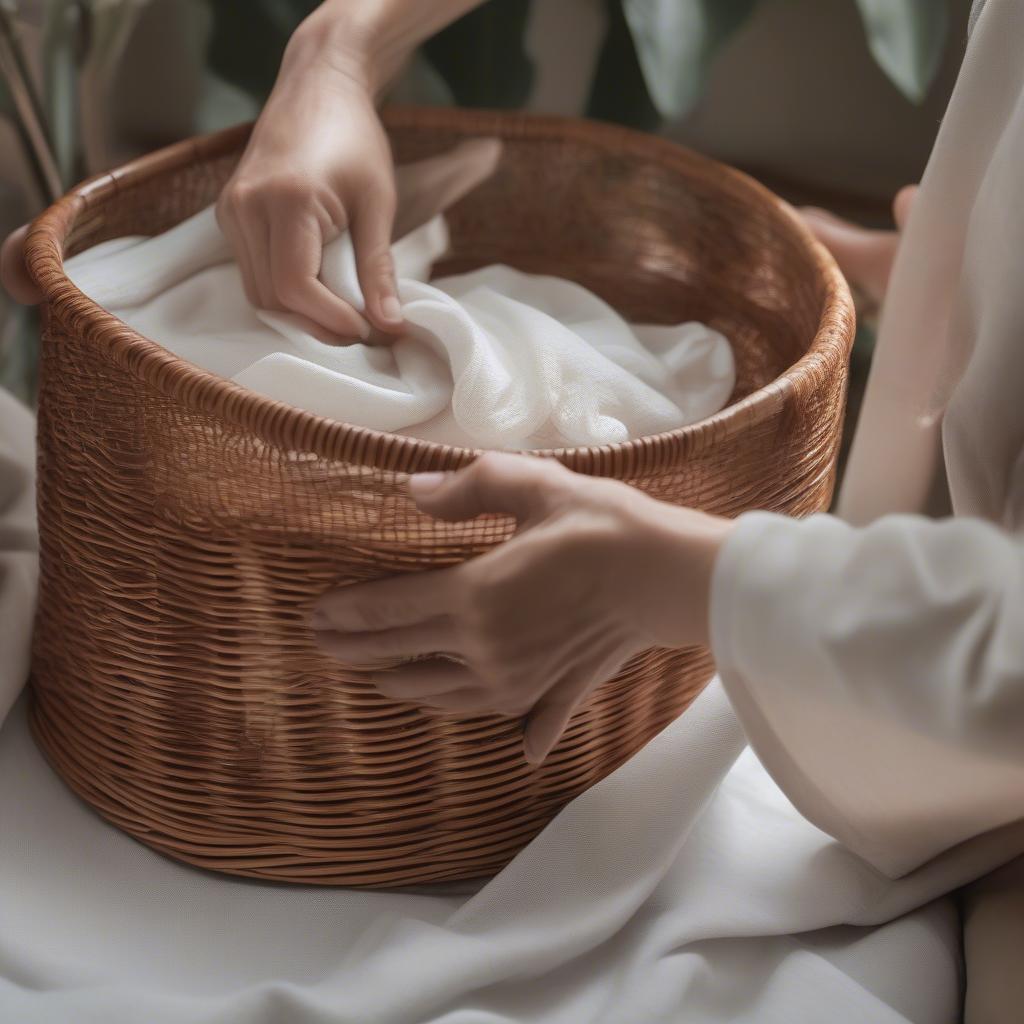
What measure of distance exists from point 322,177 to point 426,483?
0.28m

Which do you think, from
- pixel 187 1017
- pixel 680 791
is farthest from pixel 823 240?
pixel 187 1017

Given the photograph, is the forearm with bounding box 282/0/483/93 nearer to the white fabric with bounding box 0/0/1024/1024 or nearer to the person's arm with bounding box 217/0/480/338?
the person's arm with bounding box 217/0/480/338

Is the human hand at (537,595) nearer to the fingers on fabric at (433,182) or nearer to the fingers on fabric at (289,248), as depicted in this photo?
the fingers on fabric at (289,248)

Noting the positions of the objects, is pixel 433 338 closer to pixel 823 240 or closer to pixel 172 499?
pixel 172 499

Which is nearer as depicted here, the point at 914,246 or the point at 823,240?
the point at 914,246

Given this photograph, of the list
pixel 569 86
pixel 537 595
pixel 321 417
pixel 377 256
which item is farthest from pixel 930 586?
pixel 569 86

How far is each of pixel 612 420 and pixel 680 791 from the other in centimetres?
21

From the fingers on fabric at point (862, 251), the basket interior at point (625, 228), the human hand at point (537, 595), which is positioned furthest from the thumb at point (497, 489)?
the fingers on fabric at point (862, 251)

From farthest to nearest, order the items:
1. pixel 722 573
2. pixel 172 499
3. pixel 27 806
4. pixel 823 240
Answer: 1. pixel 823 240
2. pixel 27 806
3. pixel 172 499
4. pixel 722 573

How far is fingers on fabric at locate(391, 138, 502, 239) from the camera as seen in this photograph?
0.92 meters

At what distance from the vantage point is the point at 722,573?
0.50m

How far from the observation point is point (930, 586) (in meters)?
0.47

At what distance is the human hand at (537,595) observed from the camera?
511 mm

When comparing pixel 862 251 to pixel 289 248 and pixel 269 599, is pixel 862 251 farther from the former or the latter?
pixel 269 599
